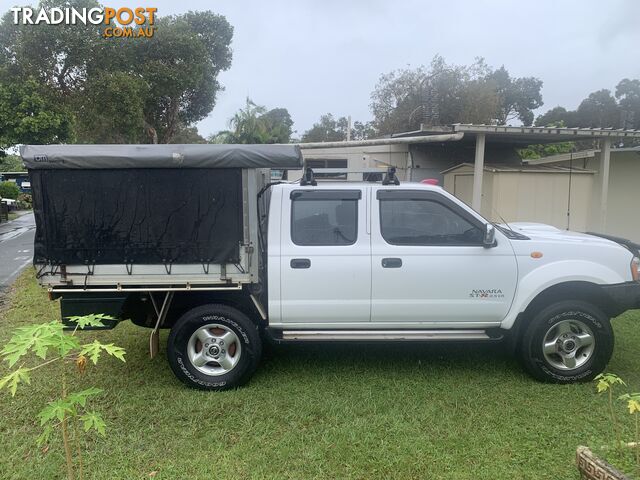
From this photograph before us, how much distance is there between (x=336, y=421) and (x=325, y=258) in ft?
4.43

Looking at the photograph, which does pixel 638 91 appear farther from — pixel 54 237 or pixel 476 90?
pixel 54 237

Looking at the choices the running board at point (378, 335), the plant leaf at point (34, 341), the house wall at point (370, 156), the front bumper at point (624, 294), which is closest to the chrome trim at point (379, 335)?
the running board at point (378, 335)

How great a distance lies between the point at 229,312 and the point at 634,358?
4.19 m

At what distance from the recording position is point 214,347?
4.48m

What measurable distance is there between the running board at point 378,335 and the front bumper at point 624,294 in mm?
1103

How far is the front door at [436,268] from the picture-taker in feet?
14.5

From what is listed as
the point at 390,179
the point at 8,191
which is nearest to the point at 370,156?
the point at 390,179

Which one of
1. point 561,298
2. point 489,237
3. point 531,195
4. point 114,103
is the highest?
point 114,103

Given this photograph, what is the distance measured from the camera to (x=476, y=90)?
3166cm

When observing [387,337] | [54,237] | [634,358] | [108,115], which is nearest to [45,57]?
[108,115]

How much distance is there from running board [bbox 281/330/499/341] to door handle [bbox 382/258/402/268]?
599 mm

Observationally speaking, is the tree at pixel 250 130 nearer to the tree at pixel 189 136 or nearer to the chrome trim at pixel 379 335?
the tree at pixel 189 136

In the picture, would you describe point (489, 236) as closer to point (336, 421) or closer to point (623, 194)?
point (336, 421)
